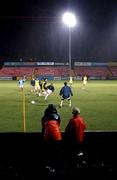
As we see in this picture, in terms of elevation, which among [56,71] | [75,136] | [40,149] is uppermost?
[56,71]

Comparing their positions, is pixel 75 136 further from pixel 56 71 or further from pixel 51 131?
pixel 56 71

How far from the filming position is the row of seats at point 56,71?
285 feet

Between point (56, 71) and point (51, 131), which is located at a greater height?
point (56, 71)

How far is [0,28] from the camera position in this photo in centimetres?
9075

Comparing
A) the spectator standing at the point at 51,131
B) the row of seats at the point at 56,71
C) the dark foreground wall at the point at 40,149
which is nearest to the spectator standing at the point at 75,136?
the dark foreground wall at the point at 40,149

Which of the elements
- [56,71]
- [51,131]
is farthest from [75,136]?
[56,71]

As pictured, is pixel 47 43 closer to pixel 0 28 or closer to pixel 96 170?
pixel 0 28

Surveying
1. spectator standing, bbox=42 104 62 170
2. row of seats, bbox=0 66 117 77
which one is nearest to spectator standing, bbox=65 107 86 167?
spectator standing, bbox=42 104 62 170

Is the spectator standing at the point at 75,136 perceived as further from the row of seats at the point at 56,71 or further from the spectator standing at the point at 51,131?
the row of seats at the point at 56,71

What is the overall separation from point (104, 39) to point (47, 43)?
13209mm

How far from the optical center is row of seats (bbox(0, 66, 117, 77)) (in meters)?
86.8

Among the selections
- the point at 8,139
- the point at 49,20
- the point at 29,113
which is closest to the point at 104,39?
the point at 49,20

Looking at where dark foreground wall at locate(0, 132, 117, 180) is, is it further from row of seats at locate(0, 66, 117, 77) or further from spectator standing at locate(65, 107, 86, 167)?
row of seats at locate(0, 66, 117, 77)

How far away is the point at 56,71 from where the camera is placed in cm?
8844
